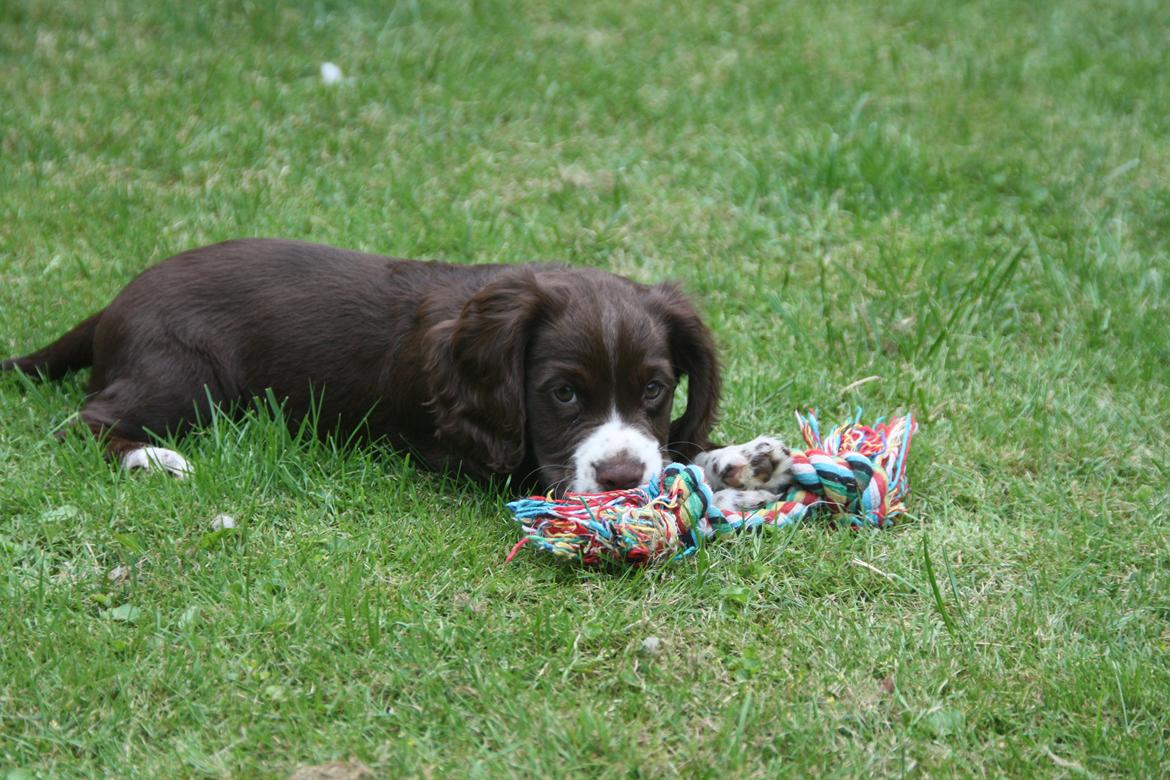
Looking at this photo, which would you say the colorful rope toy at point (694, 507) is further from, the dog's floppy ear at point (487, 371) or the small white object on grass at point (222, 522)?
the small white object on grass at point (222, 522)

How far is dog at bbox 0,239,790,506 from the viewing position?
3.60 meters

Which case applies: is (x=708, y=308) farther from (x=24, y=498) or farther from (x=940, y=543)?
(x=24, y=498)

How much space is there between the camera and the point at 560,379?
360 cm

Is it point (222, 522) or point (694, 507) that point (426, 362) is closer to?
point (222, 522)

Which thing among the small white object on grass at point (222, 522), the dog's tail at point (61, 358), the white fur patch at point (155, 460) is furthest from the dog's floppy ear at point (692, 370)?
the dog's tail at point (61, 358)

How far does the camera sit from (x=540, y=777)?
2.62 meters

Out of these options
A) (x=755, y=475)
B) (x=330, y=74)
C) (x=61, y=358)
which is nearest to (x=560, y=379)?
(x=755, y=475)

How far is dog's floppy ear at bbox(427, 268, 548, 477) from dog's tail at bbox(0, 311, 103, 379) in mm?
1371

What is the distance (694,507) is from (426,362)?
3.10ft

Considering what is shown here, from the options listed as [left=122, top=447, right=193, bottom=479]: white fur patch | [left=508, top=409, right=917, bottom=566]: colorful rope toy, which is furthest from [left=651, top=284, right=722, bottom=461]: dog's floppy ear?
[left=122, top=447, right=193, bottom=479]: white fur patch

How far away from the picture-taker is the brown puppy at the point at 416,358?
11.8 feet

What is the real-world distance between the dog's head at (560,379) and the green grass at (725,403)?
0.25 metres

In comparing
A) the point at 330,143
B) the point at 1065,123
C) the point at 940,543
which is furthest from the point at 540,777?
the point at 1065,123

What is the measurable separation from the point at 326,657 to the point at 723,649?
0.96 metres
